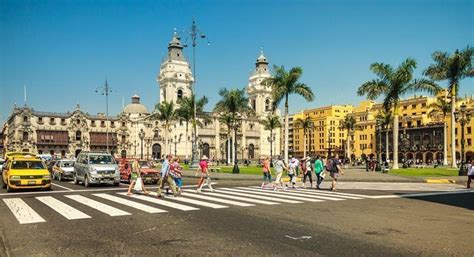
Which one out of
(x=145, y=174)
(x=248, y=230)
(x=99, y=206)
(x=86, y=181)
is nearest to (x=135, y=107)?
(x=145, y=174)

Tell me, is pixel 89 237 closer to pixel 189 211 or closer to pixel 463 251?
pixel 189 211

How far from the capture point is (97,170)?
21078 millimetres

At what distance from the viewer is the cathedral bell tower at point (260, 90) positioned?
4724 inches

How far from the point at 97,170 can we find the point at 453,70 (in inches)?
1373

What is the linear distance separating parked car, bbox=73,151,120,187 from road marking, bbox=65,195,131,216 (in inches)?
183

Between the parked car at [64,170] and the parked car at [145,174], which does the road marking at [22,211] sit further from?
the parked car at [64,170]

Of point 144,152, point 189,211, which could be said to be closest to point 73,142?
point 144,152

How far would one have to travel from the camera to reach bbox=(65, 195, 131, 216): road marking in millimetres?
11611

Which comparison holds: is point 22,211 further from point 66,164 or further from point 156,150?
point 156,150

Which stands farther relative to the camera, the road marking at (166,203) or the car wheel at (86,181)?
the car wheel at (86,181)

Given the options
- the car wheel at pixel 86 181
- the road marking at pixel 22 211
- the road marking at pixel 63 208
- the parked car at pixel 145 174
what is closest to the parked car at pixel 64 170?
the parked car at pixel 145 174

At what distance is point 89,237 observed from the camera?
27.6ft

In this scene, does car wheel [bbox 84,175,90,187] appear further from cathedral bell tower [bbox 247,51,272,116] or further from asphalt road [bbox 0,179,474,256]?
cathedral bell tower [bbox 247,51,272,116]

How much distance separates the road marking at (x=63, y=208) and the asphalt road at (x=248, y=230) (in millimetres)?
185
